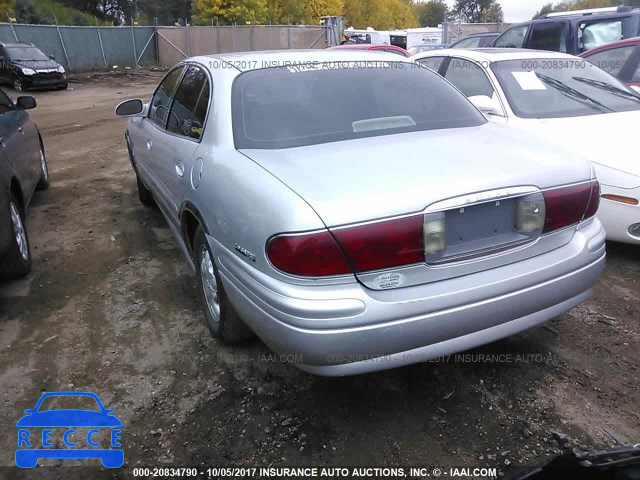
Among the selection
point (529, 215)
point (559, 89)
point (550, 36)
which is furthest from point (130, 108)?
point (550, 36)

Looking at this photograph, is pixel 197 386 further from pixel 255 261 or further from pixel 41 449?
pixel 255 261

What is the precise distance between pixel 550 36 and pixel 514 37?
1.01m

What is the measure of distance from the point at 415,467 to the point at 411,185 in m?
1.20

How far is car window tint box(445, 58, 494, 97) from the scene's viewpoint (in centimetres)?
523

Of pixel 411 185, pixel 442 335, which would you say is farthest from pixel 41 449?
pixel 411 185

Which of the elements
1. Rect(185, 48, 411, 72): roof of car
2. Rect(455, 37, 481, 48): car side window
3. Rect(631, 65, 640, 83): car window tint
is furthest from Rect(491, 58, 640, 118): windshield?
Rect(455, 37, 481, 48): car side window

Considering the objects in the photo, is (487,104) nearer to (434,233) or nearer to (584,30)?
(434,233)

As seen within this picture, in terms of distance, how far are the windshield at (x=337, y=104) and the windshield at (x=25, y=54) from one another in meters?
19.1

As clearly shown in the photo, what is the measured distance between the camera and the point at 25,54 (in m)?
19.0

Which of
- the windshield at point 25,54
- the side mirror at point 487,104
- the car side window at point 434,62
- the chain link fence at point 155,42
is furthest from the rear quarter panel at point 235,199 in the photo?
the chain link fence at point 155,42

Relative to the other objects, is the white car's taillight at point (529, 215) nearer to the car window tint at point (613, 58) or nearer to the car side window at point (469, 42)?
the car window tint at point (613, 58)

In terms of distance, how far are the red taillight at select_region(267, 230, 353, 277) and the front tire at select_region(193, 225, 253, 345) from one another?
79 centimetres

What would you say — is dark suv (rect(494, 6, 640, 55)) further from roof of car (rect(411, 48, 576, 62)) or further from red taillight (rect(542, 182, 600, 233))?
red taillight (rect(542, 182, 600, 233))

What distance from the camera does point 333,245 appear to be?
7.02 feet
